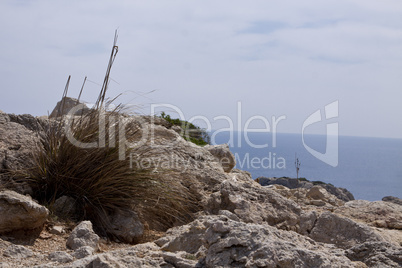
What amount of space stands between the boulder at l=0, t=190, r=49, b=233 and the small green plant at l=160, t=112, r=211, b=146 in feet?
14.5

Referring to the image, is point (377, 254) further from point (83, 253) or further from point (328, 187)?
point (328, 187)

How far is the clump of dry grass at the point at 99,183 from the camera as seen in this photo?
441 centimetres

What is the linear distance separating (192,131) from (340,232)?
5428 mm

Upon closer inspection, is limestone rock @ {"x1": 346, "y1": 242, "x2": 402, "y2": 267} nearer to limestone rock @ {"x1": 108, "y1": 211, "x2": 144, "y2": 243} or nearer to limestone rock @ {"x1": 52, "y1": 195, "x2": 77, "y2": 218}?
limestone rock @ {"x1": 108, "y1": 211, "x2": 144, "y2": 243}

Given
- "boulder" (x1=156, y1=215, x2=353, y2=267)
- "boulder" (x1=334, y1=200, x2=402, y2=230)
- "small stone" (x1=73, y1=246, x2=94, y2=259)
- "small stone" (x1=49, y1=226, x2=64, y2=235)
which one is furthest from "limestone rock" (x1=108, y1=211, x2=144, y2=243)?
"boulder" (x1=334, y1=200, x2=402, y2=230)

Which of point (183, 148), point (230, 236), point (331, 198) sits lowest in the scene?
point (331, 198)

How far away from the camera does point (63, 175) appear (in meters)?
4.38

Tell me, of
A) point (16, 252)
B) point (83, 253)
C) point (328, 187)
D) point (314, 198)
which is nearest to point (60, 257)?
point (83, 253)

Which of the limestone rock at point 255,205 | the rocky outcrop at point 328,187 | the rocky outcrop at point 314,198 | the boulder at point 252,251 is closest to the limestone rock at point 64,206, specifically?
the limestone rock at point 255,205

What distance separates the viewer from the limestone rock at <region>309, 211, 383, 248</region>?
3986mm

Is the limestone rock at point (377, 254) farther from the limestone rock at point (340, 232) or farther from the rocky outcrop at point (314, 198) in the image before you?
the rocky outcrop at point (314, 198)

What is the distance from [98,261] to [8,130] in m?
3.09

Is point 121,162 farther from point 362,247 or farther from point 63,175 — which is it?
point 362,247

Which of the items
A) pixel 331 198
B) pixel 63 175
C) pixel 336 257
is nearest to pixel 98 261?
pixel 336 257
